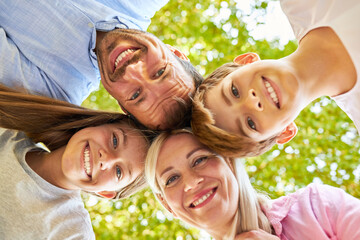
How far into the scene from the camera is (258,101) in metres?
1.94

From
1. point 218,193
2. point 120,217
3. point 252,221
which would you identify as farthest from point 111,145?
point 120,217

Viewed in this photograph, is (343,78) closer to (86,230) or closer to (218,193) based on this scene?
(218,193)

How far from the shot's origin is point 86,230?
8.48 ft

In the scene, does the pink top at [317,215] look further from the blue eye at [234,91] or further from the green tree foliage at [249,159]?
the green tree foliage at [249,159]

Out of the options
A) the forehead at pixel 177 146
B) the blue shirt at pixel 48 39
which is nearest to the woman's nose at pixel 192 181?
the forehead at pixel 177 146

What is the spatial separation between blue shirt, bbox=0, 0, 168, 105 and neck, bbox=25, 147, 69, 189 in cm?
37

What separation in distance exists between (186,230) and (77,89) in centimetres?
160

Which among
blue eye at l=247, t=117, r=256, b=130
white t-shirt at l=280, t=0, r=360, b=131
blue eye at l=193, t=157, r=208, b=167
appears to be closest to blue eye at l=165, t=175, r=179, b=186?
blue eye at l=193, t=157, r=208, b=167

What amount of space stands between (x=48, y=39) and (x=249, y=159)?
1.90 meters

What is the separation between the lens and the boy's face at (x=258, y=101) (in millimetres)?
1936

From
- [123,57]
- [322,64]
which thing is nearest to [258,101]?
[322,64]

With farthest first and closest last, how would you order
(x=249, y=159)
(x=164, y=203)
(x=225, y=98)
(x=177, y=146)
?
(x=249, y=159) < (x=164, y=203) < (x=177, y=146) < (x=225, y=98)

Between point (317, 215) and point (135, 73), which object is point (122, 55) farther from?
point (317, 215)

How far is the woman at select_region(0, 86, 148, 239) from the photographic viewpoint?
7.58ft
